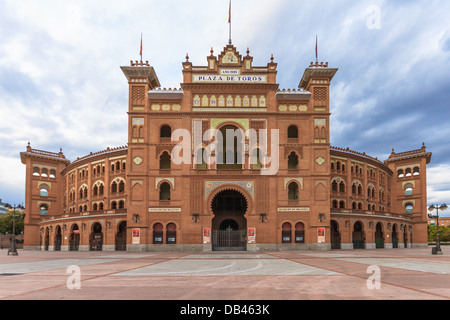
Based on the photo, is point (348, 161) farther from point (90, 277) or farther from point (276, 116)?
point (90, 277)

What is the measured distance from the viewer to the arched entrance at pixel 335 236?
160 ft

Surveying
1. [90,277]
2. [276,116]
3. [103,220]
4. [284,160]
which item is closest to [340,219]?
[284,160]

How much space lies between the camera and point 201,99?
149 ft

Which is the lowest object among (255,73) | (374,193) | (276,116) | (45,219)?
(45,219)

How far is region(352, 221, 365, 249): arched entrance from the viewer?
168 ft

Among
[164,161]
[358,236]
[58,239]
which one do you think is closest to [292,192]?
[358,236]

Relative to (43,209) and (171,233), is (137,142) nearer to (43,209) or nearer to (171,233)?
(171,233)

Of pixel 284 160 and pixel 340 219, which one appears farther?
pixel 340 219

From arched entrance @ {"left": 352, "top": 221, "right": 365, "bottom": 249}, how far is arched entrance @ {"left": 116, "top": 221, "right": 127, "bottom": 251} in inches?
1221

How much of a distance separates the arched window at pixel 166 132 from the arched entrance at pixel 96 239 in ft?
54.1

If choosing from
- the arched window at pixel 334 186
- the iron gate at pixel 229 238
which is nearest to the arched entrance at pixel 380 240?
the arched window at pixel 334 186

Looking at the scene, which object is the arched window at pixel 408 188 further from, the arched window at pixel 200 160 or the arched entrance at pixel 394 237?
the arched window at pixel 200 160

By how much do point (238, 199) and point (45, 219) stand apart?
34.3 m

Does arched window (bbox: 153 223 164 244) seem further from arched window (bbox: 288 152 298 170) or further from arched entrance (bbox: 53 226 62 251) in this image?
arched entrance (bbox: 53 226 62 251)
